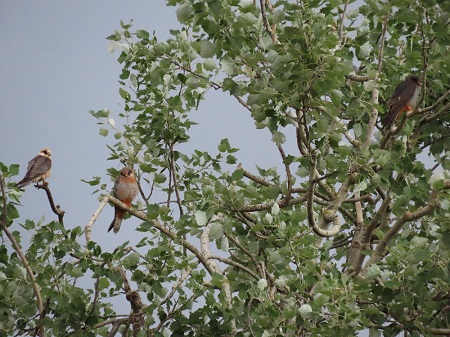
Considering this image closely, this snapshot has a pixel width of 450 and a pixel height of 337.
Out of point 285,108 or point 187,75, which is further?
point 187,75

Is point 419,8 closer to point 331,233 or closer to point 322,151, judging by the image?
point 322,151

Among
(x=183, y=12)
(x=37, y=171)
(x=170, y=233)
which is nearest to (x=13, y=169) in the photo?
(x=170, y=233)

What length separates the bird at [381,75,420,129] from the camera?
28.3ft

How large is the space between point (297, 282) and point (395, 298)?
96 centimetres

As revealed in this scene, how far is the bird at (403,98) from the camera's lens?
28.3 ft

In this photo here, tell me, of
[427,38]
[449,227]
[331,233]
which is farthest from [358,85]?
[449,227]

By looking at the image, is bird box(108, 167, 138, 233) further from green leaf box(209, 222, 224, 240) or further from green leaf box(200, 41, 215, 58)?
green leaf box(200, 41, 215, 58)

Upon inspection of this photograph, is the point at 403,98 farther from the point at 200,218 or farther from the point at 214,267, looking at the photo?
the point at 200,218

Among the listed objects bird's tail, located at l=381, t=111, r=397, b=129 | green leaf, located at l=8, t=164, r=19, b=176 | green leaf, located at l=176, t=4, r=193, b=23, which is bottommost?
green leaf, located at l=8, t=164, r=19, b=176

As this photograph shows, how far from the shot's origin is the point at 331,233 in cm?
830

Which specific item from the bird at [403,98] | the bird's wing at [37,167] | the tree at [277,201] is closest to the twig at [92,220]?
the tree at [277,201]

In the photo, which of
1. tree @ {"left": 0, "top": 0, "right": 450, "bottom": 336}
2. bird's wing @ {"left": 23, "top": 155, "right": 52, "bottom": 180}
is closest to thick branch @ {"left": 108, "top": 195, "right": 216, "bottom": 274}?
tree @ {"left": 0, "top": 0, "right": 450, "bottom": 336}

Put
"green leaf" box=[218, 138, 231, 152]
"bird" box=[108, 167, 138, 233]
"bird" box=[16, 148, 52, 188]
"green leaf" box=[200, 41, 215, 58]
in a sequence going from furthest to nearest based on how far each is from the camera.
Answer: "bird" box=[16, 148, 52, 188], "bird" box=[108, 167, 138, 233], "green leaf" box=[218, 138, 231, 152], "green leaf" box=[200, 41, 215, 58]

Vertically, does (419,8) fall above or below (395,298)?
above
